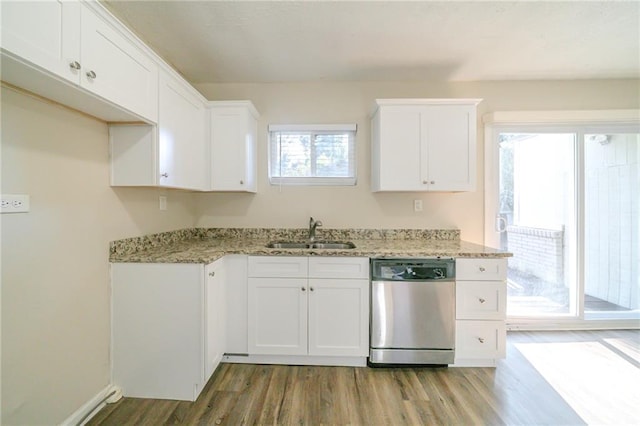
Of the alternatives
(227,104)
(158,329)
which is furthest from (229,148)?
(158,329)

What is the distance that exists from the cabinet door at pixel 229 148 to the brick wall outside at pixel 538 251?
2.72 meters

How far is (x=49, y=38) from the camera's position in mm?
996

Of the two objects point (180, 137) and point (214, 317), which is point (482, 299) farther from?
A: point (180, 137)

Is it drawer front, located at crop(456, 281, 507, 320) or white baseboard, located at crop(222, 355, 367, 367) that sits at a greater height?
drawer front, located at crop(456, 281, 507, 320)

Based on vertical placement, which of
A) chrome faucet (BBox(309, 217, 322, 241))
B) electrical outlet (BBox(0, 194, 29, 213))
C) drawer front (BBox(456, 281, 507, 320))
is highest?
electrical outlet (BBox(0, 194, 29, 213))

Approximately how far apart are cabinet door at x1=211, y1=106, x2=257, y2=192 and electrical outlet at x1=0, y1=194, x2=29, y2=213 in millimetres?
1213

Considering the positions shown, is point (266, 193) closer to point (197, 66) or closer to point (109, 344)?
point (197, 66)

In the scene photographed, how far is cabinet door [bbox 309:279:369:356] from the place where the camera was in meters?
1.95

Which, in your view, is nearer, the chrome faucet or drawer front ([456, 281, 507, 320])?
drawer front ([456, 281, 507, 320])

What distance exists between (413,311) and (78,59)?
240 cm

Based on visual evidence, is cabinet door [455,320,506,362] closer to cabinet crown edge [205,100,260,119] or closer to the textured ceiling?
the textured ceiling

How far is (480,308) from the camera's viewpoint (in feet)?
6.34

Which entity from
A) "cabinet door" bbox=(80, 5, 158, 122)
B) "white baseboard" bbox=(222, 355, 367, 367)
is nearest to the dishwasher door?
"white baseboard" bbox=(222, 355, 367, 367)

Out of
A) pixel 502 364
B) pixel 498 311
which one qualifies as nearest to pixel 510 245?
pixel 498 311
